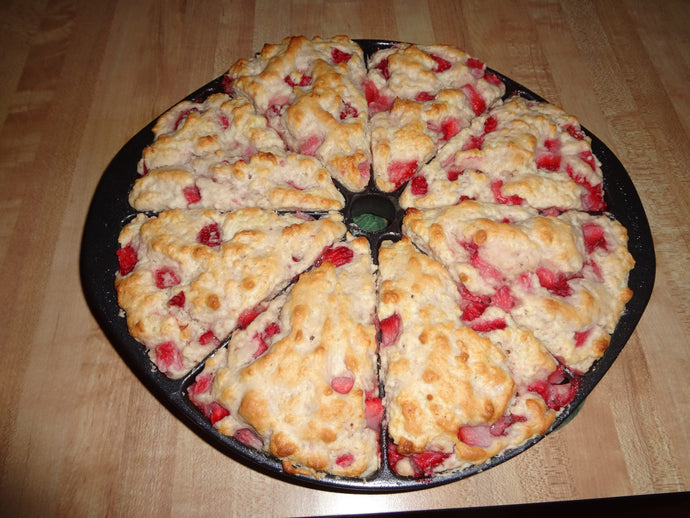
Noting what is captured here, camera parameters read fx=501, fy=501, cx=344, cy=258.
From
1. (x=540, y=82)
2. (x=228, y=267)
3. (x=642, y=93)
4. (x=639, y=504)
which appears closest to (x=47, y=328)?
(x=228, y=267)

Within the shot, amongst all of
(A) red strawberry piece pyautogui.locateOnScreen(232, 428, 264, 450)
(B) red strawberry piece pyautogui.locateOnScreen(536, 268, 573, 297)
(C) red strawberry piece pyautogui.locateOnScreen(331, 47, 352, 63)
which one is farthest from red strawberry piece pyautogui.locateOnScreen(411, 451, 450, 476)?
(C) red strawberry piece pyautogui.locateOnScreen(331, 47, 352, 63)

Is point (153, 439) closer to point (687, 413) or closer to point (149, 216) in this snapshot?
point (149, 216)

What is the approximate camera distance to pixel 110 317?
7.73ft

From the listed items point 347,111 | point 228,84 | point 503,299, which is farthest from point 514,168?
point 228,84

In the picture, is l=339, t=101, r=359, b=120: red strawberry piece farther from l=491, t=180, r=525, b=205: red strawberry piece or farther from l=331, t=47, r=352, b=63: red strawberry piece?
l=491, t=180, r=525, b=205: red strawberry piece

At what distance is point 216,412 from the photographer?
2.18m

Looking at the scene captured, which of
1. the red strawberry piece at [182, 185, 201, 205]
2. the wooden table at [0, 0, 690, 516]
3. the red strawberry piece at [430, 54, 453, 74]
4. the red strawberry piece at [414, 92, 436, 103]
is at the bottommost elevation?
the wooden table at [0, 0, 690, 516]

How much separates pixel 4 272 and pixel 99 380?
1.07 m

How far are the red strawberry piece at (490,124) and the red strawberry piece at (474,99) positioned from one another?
137mm

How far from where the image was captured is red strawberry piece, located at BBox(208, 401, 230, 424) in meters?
2.17

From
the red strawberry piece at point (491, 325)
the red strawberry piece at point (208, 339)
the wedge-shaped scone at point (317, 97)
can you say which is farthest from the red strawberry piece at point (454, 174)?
the red strawberry piece at point (208, 339)

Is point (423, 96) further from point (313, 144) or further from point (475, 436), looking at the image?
point (475, 436)

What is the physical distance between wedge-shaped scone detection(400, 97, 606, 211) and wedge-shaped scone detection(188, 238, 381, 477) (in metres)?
0.71

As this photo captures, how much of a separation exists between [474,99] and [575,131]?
602mm
